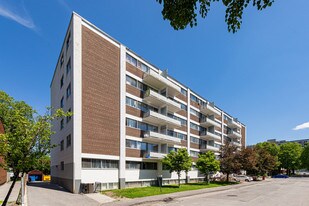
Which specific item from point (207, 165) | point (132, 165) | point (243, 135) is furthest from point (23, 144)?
point (243, 135)

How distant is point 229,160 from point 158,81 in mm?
21248

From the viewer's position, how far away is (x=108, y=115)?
27.6m

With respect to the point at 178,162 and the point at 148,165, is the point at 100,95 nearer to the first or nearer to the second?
the point at 148,165

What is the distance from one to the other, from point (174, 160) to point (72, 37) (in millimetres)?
19511

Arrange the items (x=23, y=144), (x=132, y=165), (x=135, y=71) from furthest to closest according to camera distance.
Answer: (x=135, y=71)
(x=132, y=165)
(x=23, y=144)

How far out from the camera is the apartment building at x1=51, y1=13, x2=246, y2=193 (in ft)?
81.9

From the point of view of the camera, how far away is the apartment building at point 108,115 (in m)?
25.0

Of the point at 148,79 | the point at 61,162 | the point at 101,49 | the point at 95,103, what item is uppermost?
the point at 101,49

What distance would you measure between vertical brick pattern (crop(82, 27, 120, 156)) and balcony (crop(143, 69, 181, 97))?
5.24 meters

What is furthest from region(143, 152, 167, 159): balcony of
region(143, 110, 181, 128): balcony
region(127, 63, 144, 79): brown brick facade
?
region(127, 63, 144, 79): brown brick facade

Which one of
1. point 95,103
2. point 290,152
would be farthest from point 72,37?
point 290,152

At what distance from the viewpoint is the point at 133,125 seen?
1241 inches

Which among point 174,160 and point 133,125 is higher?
point 133,125

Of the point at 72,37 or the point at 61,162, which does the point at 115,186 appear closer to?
the point at 61,162
